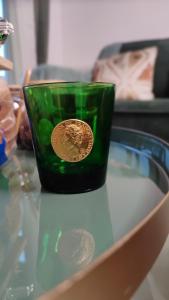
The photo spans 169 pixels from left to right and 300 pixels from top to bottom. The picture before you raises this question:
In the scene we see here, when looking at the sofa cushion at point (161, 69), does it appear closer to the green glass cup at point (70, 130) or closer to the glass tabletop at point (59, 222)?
the glass tabletop at point (59, 222)

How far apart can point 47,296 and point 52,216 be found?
23 centimetres

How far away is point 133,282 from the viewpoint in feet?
0.71

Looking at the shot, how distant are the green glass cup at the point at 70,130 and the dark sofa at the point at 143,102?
37.7 inches

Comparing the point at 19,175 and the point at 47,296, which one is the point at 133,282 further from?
the point at 19,175

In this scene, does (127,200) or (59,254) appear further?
(127,200)

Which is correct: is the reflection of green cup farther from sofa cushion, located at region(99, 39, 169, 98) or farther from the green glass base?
sofa cushion, located at region(99, 39, 169, 98)

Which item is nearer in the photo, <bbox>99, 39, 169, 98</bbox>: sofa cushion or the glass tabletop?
the glass tabletop

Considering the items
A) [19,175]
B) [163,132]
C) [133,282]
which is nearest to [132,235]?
[133,282]

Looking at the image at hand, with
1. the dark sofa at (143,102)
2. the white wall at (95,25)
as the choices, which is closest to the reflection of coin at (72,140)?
the dark sofa at (143,102)

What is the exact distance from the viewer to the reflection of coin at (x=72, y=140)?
415 millimetres

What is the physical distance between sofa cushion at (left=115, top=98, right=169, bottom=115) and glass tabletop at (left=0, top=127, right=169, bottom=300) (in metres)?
0.82

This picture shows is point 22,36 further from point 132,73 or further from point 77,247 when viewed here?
point 77,247

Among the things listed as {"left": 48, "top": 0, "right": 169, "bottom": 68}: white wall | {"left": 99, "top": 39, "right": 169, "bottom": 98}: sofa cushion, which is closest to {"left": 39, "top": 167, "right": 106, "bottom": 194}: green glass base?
{"left": 99, "top": 39, "right": 169, "bottom": 98}: sofa cushion

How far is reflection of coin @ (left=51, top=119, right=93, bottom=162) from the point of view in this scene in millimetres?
415
